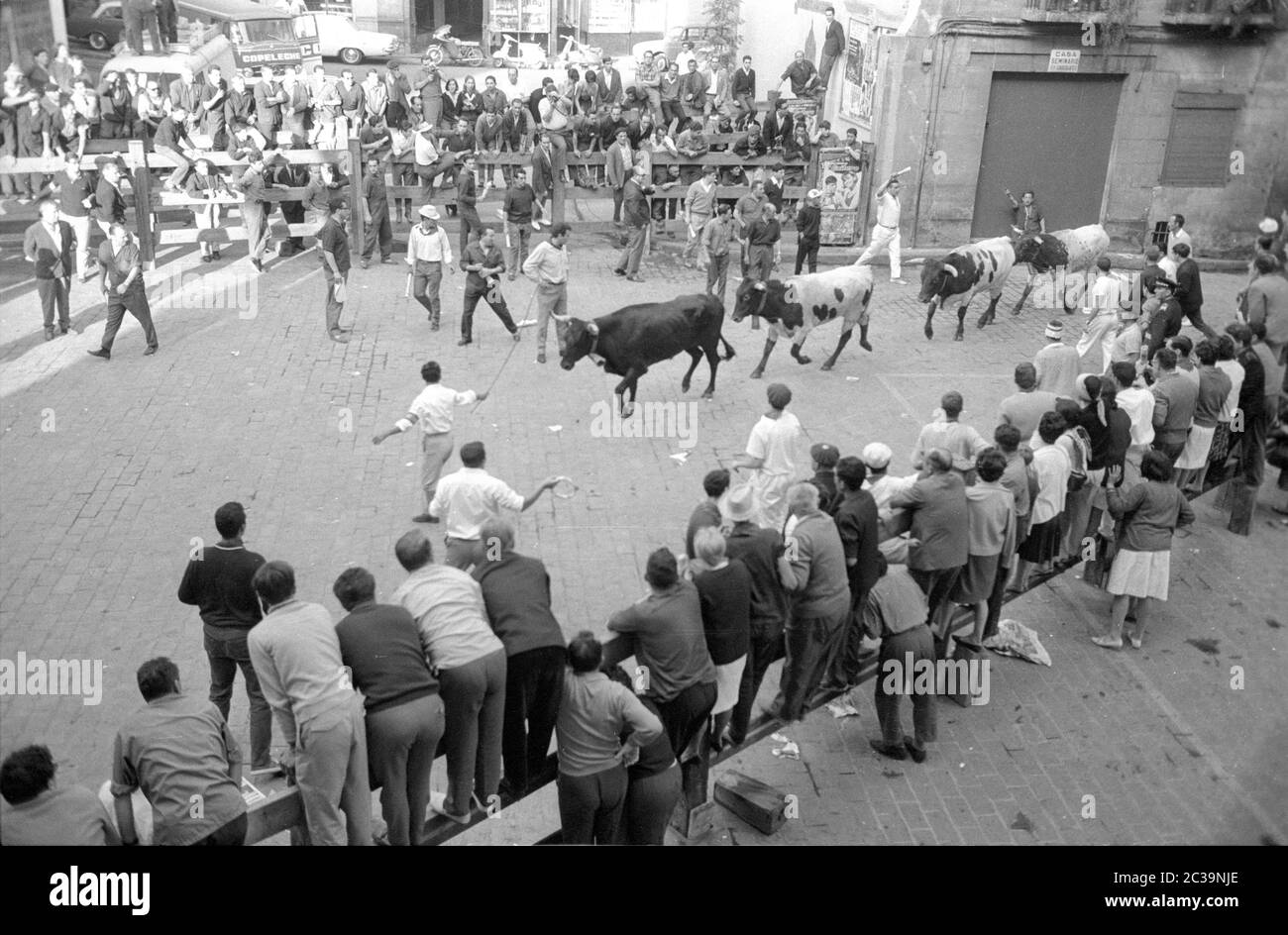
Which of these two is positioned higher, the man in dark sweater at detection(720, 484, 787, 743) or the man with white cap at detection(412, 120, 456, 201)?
the man with white cap at detection(412, 120, 456, 201)

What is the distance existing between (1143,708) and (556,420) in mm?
6976

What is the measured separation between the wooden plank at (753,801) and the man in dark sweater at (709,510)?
1.47 metres

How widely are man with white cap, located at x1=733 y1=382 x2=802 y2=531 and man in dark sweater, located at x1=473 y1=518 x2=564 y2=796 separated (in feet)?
12.4

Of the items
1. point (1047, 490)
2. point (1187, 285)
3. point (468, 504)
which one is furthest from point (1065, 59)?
point (468, 504)

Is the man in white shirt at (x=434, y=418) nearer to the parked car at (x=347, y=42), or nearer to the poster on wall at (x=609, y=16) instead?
the parked car at (x=347, y=42)

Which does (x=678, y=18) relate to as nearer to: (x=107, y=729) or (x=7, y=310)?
(x=7, y=310)

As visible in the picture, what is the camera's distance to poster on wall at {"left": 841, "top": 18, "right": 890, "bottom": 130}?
22750 millimetres

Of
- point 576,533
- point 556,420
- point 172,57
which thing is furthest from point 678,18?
point 576,533

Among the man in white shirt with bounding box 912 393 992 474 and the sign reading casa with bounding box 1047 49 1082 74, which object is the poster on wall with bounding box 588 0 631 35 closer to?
the sign reading casa with bounding box 1047 49 1082 74

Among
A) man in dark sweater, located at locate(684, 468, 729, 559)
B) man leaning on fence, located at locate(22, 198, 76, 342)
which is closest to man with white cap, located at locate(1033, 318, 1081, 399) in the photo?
man in dark sweater, located at locate(684, 468, 729, 559)

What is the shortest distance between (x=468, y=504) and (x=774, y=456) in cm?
273

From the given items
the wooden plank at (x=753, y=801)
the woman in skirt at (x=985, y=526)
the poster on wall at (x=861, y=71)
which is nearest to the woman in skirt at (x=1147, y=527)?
the woman in skirt at (x=985, y=526)

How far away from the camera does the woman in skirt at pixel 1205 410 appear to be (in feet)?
36.6

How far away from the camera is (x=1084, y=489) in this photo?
9742mm
